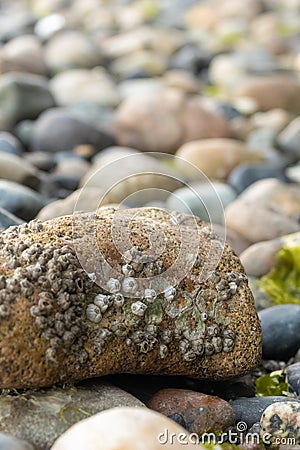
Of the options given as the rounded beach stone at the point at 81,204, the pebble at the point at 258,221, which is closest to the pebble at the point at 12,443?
the rounded beach stone at the point at 81,204

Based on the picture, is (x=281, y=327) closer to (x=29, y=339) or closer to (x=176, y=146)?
(x=29, y=339)

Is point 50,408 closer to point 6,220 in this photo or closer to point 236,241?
point 6,220

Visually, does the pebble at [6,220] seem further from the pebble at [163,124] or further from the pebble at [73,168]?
the pebble at [163,124]

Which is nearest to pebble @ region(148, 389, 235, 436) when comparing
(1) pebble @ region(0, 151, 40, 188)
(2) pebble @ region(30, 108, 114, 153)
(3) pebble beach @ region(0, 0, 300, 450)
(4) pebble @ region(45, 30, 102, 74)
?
(3) pebble beach @ region(0, 0, 300, 450)

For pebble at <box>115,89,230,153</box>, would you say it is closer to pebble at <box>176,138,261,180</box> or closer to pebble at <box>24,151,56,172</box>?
pebble at <box>176,138,261,180</box>

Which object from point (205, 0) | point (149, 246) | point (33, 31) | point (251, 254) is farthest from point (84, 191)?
point (205, 0)

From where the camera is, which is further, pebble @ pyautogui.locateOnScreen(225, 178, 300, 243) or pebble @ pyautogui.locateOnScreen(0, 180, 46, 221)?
pebble @ pyautogui.locateOnScreen(225, 178, 300, 243)

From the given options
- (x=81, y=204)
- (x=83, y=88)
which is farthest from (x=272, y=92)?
(x=81, y=204)
